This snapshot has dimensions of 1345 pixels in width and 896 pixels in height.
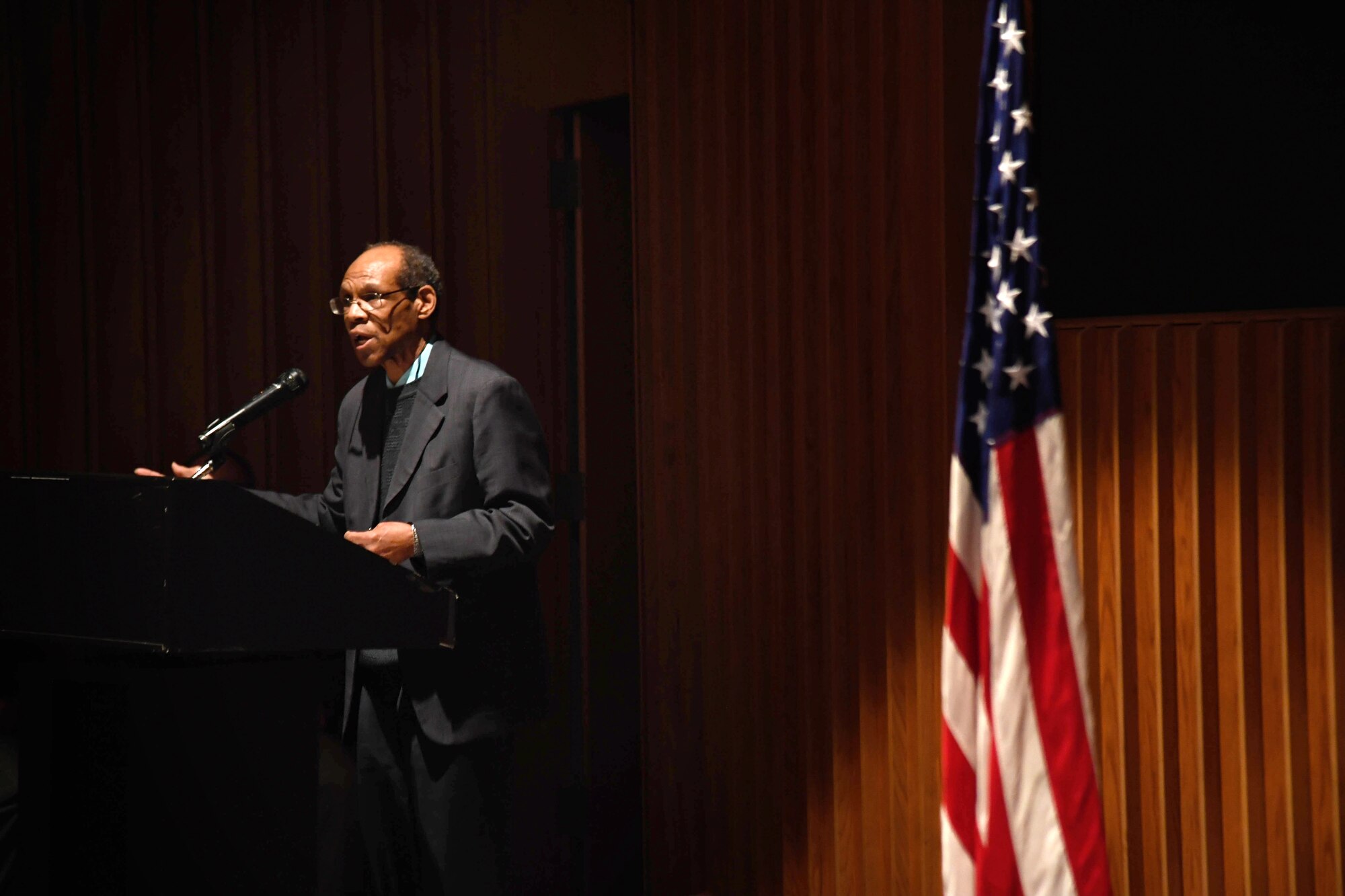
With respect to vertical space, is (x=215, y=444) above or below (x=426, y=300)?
below

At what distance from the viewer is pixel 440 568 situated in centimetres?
254

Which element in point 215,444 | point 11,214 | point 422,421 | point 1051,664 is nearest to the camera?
point 1051,664

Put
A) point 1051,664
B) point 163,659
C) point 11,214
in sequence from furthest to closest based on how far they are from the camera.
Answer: point 11,214, point 1051,664, point 163,659

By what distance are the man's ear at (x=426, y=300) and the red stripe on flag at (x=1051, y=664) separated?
1.31 meters

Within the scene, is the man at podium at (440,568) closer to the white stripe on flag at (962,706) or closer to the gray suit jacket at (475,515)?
the gray suit jacket at (475,515)

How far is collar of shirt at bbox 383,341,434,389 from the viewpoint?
2902 millimetres

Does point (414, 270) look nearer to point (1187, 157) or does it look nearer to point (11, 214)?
point (1187, 157)

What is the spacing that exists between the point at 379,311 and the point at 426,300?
0.11m

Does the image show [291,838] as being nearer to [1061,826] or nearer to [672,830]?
[1061,826]

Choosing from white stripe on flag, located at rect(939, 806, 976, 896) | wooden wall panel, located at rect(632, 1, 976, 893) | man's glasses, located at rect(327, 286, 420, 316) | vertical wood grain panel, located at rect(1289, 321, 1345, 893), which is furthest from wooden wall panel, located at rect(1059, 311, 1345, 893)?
man's glasses, located at rect(327, 286, 420, 316)

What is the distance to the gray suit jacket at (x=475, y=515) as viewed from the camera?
8.70 feet

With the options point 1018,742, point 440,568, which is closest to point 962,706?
point 1018,742

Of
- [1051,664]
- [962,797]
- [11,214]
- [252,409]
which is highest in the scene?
[11,214]

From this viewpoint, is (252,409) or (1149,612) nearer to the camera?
(252,409)
